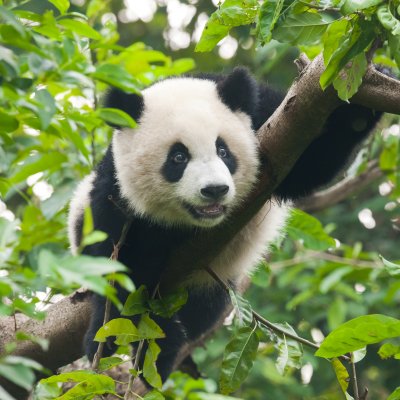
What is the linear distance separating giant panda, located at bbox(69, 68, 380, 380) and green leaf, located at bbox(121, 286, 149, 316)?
0.28 m

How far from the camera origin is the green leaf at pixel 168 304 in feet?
11.3

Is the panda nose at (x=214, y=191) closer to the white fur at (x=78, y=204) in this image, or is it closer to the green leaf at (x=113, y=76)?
the green leaf at (x=113, y=76)

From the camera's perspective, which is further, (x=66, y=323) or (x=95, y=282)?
(x=66, y=323)

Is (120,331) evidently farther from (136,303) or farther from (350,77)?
(350,77)

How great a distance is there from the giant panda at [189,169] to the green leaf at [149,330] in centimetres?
52

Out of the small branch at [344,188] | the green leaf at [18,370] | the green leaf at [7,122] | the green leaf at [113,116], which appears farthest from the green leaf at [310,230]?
the green leaf at [18,370]

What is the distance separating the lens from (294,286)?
7879 mm

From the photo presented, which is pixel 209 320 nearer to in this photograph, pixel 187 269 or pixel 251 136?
pixel 187 269

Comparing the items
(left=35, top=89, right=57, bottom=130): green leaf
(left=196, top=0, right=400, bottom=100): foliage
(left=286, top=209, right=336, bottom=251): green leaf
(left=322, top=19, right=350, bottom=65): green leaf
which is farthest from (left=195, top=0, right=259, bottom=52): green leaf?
(left=286, top=209, right=336, bottom=251): green leaf

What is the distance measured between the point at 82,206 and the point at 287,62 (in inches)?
189

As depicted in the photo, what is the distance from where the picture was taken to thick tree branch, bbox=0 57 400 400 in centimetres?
293

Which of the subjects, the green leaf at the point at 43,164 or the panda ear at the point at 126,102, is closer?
the green leaf at the point at 43,164

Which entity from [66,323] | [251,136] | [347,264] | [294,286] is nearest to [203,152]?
[251,136]

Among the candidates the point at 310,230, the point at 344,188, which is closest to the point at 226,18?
the point at 310,230
